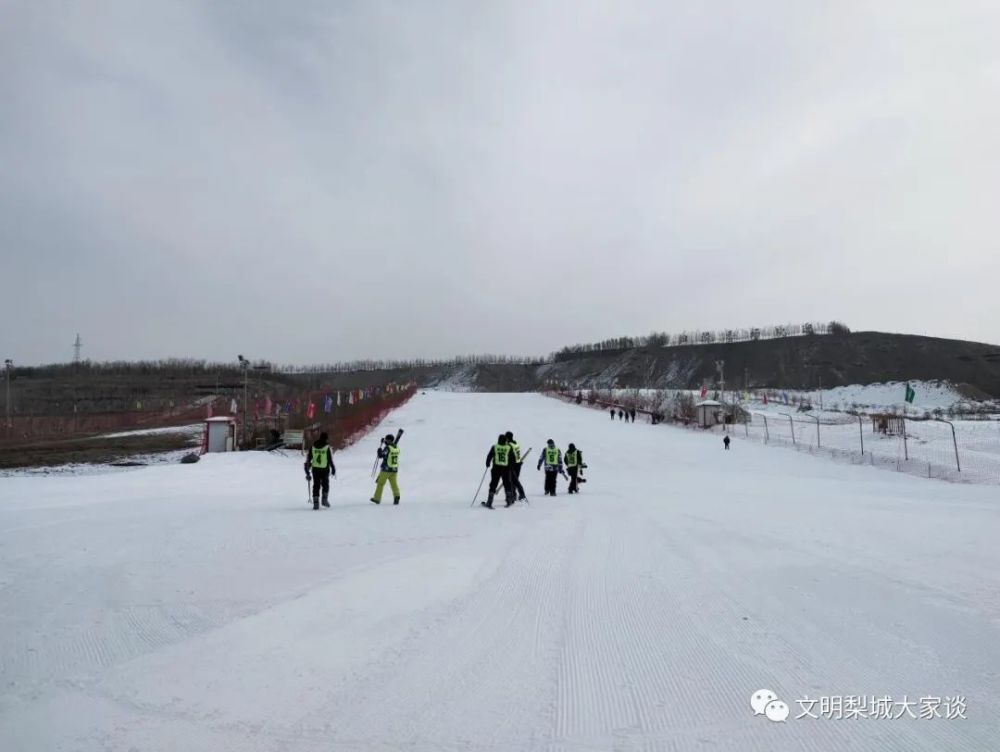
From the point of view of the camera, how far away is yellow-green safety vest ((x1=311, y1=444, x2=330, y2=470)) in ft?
44.9

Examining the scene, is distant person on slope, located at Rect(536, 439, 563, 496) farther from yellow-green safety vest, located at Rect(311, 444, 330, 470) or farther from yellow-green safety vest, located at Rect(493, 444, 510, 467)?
yellow-green safety vest, located at Rect(311, 444, 330, 470)

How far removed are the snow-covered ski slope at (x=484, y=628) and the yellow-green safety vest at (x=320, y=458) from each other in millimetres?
1211

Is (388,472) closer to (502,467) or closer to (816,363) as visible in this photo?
(502,467)

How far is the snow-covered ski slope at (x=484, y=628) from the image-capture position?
412cm

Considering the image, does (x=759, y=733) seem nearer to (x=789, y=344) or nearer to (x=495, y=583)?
(x=495, y=583)

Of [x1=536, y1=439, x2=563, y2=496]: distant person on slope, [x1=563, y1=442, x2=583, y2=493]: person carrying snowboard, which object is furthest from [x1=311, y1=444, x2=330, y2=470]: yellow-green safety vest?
[x1=563, y1=442, x2=583, y2=493]: person carrying snowboard

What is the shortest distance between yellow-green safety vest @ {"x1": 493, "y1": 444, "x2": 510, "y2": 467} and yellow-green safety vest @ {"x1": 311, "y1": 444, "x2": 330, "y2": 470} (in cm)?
381

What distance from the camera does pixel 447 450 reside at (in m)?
30.6

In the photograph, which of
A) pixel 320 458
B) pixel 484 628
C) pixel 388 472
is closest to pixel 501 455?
pixel 388 472

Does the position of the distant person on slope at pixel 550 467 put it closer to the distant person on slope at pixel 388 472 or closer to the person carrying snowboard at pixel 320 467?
the distant person on slope at pixel 388 472

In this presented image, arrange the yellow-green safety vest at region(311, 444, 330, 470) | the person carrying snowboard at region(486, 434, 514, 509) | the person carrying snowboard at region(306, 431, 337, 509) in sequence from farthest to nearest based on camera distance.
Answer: the person carrying snowboard at region(486, 434, 514, 509) < the yellow-green safety vest at region(311, 444, 330, 470) < the person carrying snowboard at region(306, 431, 337, 509)

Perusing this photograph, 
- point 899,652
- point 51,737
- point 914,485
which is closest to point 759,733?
point 899,652

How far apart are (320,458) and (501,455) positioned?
13.5 ft

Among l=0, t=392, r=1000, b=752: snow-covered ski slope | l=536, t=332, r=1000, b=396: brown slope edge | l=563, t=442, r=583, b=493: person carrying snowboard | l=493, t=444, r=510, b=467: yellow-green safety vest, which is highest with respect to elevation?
l=536, t=332, r=1000, b=396: brown slope edge
